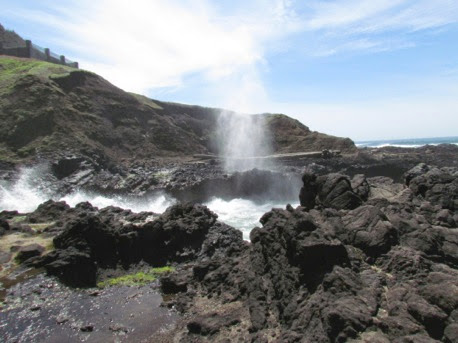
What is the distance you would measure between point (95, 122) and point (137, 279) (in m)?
38.9

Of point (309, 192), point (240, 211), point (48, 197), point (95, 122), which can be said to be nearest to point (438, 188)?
point (309, 192)

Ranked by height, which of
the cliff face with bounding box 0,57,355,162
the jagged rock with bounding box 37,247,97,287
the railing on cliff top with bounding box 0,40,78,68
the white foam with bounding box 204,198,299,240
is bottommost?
the white foam with bounding box 204,198,299,240

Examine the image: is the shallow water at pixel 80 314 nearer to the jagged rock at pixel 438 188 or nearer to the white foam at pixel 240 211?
the white foam at pixel 240 211

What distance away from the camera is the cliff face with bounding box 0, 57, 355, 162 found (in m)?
40.8

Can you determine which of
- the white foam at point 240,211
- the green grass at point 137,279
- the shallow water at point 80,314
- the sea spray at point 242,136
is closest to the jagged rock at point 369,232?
the shallow water at point 80,314

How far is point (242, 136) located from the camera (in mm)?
64562

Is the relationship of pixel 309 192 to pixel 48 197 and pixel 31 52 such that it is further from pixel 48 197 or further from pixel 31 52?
pixel 31 52

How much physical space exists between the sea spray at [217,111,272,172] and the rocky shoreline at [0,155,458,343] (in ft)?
142

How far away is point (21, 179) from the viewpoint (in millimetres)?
32719

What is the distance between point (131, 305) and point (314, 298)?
6.49 meters

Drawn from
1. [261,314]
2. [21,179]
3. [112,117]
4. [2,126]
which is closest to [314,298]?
[261,314]

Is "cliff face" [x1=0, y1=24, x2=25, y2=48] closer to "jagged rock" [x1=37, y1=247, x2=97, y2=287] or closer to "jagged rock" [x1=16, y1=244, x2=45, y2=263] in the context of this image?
"jagged rock" [x1=16, y1=244, x2=45, y2=263]

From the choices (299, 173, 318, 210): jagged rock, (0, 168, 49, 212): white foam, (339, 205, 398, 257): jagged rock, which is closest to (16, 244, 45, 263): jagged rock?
(299, 173, 318, 210): jagged rock

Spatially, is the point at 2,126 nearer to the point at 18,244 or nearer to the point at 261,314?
the point at 18,244
